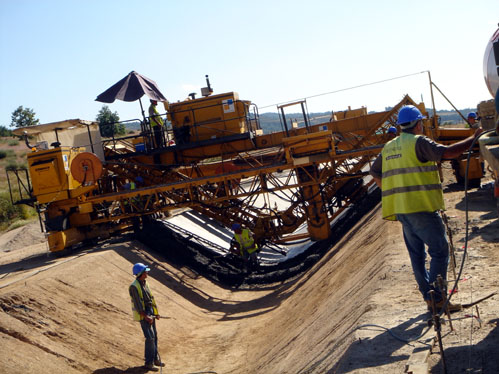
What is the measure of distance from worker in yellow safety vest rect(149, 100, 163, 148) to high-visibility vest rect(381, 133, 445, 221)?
1218cm

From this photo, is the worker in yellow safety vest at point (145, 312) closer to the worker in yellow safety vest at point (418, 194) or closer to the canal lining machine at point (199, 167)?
the worker in yellow safety vest at point (418, 194)

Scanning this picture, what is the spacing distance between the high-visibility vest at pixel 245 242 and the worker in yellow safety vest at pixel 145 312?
23.8 feet

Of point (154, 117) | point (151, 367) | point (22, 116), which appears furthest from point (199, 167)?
point (22, 116)

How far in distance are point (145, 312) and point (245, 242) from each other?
25.0 ft

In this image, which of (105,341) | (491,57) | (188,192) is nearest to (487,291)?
(491,57)

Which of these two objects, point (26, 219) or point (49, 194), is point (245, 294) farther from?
point (26, 219)

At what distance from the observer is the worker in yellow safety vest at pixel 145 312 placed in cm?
988

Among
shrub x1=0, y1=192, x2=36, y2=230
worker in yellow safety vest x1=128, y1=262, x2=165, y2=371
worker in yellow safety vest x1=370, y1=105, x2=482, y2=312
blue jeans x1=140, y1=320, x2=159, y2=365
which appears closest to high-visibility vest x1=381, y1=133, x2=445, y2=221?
worker in yellow safety vest x1=370, y1=105, x2=482, y2=312

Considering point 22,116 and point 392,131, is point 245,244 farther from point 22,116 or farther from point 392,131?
point 22,116

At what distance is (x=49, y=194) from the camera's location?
16.6 m

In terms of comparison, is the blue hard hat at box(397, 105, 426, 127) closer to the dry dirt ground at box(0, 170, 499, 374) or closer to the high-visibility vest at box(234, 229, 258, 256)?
the dry dirt ground at box(0, 170, 499, 374)

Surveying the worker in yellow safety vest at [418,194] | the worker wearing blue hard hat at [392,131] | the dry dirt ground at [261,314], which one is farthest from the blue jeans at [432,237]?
the worker wearing blue hard hat at [392,131]

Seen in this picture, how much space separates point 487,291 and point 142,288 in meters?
5.95

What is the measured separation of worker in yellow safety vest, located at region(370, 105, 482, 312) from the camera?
5.70 meters
